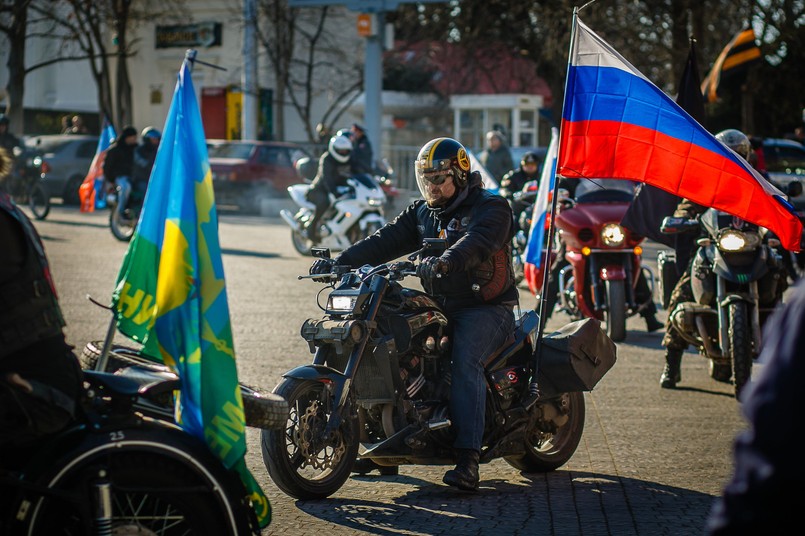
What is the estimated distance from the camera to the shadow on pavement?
18.3 ft

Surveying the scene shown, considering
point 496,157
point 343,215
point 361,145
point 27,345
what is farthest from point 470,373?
point 361,145

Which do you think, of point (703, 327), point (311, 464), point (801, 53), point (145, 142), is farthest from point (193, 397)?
point (801, 53)

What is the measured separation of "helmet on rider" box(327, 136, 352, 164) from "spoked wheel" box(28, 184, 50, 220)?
8153mm

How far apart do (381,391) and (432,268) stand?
0.62m

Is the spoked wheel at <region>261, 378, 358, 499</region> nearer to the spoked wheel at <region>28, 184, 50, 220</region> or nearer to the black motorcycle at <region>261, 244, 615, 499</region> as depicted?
the black motorcycle at <region>261, 244, 615, 499</region>

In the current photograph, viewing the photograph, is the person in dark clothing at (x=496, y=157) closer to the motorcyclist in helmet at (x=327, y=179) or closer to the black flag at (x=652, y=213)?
the motorcyclist in helmet at (x=327, y=179)

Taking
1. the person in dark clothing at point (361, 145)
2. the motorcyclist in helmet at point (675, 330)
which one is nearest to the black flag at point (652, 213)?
the motorcyclist in helmet at point (675, 330)

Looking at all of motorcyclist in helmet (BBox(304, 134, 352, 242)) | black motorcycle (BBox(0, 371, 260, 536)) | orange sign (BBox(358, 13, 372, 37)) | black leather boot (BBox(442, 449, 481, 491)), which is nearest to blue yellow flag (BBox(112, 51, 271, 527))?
black motorcycle (BBox(0, 371, 260, 536))

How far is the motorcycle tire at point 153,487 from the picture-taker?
3801 mm

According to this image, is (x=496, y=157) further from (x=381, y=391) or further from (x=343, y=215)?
(x=381, y=391)

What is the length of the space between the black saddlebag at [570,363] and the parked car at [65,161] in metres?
25.7

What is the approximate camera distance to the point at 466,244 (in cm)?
613

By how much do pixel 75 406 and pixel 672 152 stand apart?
12.7 ft

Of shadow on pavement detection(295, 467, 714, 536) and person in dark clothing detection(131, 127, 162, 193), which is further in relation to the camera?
person in dark clothing detection(131, 127, 162, 193)
